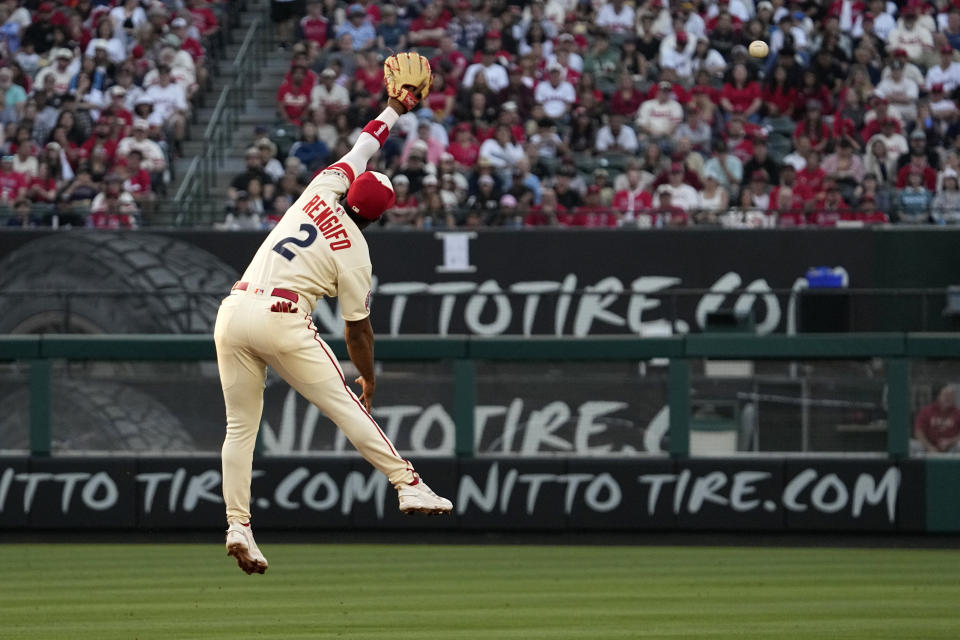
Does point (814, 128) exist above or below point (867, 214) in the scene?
above

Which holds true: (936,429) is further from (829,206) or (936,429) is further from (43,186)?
(43,186)

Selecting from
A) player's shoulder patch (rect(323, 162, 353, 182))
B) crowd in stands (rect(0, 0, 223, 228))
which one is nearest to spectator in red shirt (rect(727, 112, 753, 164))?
crowd in stands (rect(0, 0, 223, 228))

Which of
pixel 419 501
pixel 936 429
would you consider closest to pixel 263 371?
pixel 419 501

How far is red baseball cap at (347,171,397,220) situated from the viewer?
7031 mm

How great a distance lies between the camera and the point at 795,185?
52.7ft

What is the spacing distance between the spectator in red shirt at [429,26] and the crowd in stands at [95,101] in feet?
8.79

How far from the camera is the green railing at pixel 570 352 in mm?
11680

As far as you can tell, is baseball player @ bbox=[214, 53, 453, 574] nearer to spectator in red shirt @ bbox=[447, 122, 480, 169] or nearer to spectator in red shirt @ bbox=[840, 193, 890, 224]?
spectator in red shirt @ bbox=[840, 193, 890, 224]

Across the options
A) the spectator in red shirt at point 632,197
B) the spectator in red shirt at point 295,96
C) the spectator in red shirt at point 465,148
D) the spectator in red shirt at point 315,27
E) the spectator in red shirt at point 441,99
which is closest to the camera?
the spectator in red shirt at point 632,197

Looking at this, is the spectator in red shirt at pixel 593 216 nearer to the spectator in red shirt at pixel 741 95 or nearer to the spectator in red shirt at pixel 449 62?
the spectator in red shirt at pixel 741 95

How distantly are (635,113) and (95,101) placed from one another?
6.40 meters

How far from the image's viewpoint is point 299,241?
23.4 ft

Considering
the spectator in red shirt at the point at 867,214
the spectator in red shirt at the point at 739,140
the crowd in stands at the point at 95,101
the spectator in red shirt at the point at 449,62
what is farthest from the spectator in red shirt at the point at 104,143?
the spectator in red shirt at the point at 867,214

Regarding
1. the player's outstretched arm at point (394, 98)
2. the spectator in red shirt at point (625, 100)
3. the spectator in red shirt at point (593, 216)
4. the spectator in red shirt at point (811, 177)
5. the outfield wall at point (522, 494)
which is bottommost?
Answer: the outfield wall at point (522, 494)
